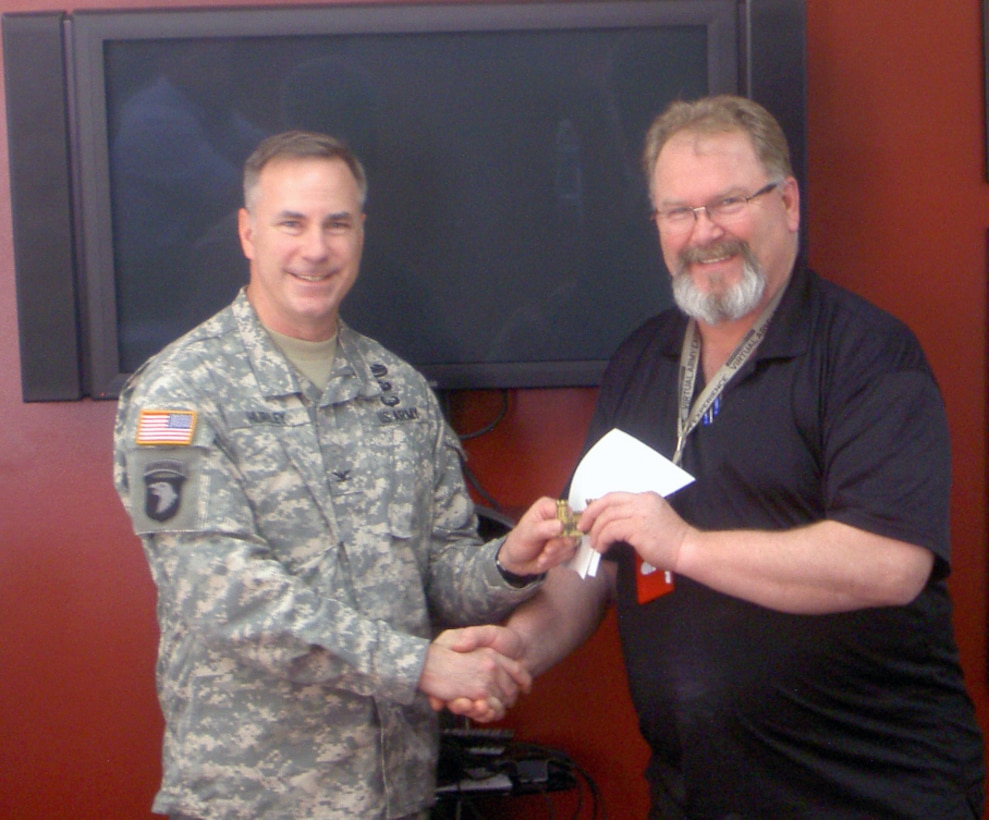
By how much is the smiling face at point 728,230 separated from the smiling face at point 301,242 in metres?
0.62

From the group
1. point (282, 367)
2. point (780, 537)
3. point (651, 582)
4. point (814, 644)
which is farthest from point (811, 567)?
point (282, 367)

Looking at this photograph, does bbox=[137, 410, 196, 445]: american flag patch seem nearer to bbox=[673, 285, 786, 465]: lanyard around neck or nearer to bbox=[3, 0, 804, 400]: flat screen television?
bbox=[3, 0, 804, 400]: flat screen television

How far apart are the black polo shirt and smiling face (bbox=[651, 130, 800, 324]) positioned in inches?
3.1

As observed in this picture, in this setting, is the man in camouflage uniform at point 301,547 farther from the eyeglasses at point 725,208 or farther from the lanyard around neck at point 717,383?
the eyeglasses at point 725,208

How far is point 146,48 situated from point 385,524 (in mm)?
1214

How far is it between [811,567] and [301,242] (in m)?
1.05

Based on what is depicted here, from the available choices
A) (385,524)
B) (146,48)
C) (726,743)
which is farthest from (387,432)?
(146,48)

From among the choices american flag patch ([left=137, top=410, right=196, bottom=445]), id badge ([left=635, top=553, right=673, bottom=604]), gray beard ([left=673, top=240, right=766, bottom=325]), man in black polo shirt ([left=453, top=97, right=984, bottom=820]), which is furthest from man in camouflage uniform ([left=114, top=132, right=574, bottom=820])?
gray beard ([left=673, top=240, right=766, bottom=325])

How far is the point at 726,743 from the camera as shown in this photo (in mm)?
1691

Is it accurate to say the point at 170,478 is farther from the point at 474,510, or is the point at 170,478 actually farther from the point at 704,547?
the point at 704,547

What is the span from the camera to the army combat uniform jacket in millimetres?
1629

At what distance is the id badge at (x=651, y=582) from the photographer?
178 cm

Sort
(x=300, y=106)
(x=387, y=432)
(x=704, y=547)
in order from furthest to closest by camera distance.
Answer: (x=300, y=106) → (x=387, y=432) → (x=704, y=547)

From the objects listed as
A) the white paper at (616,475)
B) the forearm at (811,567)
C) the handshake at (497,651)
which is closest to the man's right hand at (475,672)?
the handshake at (497,651)
